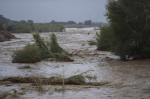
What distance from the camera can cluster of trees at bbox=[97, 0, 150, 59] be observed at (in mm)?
19172

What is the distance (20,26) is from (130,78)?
9043 cm

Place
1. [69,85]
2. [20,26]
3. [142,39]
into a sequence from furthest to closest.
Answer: [20,26]
[142,39]
[69,85]

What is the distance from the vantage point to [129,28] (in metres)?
19.8

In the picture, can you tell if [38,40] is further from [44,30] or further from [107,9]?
[44,30]

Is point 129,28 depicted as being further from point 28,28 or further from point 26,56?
point 28,28

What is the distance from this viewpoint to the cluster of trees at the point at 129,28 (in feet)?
62.9

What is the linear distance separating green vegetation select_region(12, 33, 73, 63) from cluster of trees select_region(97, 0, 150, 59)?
12.2 feet

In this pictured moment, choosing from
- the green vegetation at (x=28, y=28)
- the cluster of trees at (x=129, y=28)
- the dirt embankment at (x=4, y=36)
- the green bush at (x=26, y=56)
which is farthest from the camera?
the green vegetation at (x=28, y=28)

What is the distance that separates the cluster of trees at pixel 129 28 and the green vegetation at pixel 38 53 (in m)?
3.73

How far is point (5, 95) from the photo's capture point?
9.42 m

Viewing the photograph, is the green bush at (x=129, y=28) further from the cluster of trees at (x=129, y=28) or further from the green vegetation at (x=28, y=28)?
the green vegetation at (x=28, y=28)

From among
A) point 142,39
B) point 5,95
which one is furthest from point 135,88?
point 142,39

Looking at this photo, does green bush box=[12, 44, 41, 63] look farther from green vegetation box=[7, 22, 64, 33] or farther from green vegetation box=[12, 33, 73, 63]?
green vegetation box=[7, 22, 64, 33]

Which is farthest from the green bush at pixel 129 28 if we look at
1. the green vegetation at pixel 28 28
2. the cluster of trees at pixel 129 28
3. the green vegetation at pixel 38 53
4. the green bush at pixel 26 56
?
the green vegetation at pixel 28 28
